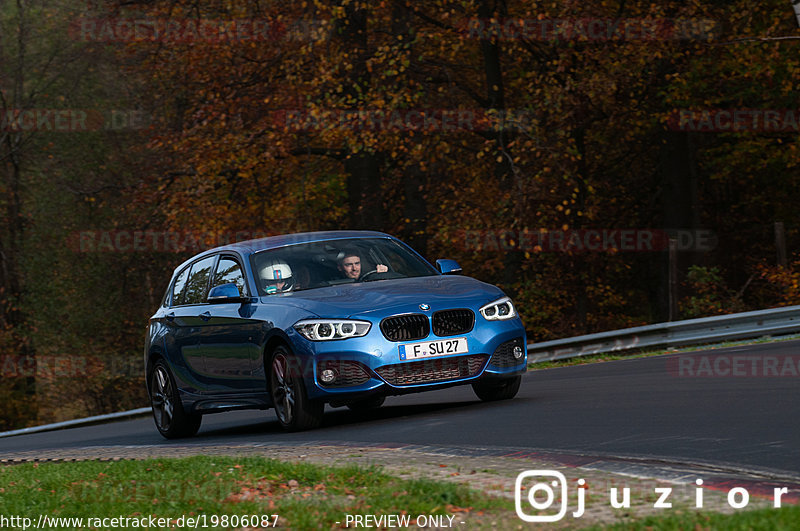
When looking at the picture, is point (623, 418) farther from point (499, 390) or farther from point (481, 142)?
point (481, 142)

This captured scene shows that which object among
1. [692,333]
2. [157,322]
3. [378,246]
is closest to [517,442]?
[378,246]

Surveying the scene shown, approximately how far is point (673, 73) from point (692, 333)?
1076 centimetres

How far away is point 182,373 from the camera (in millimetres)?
13070

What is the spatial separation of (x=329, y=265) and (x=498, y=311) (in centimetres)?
170

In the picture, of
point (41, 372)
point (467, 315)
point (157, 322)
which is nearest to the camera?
point (467, 315)

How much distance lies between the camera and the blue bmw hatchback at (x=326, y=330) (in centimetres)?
1084

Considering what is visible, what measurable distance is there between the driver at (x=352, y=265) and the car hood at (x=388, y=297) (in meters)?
0.23

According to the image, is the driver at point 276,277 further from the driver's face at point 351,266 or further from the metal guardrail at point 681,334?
the metal guardrail at point 681,334

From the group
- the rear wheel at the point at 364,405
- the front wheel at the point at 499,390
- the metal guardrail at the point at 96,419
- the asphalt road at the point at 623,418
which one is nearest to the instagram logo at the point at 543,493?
the asphalt road at the point at 623,418

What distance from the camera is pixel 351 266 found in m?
12.1

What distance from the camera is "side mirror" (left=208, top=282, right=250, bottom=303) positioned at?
460 inches

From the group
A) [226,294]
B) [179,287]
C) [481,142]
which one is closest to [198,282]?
[179,287]

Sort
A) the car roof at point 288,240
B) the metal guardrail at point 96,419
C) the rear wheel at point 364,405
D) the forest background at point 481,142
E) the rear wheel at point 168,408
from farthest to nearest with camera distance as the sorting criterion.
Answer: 1. the forest background at point 481,142
2. the metal guardrail at point 96,419
3. the rear wheel at point 364,405
4. the rear wheel at point 168,408
5. the car roof at point 288,240

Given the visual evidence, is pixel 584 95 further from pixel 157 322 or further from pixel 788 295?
pixel 157 322
